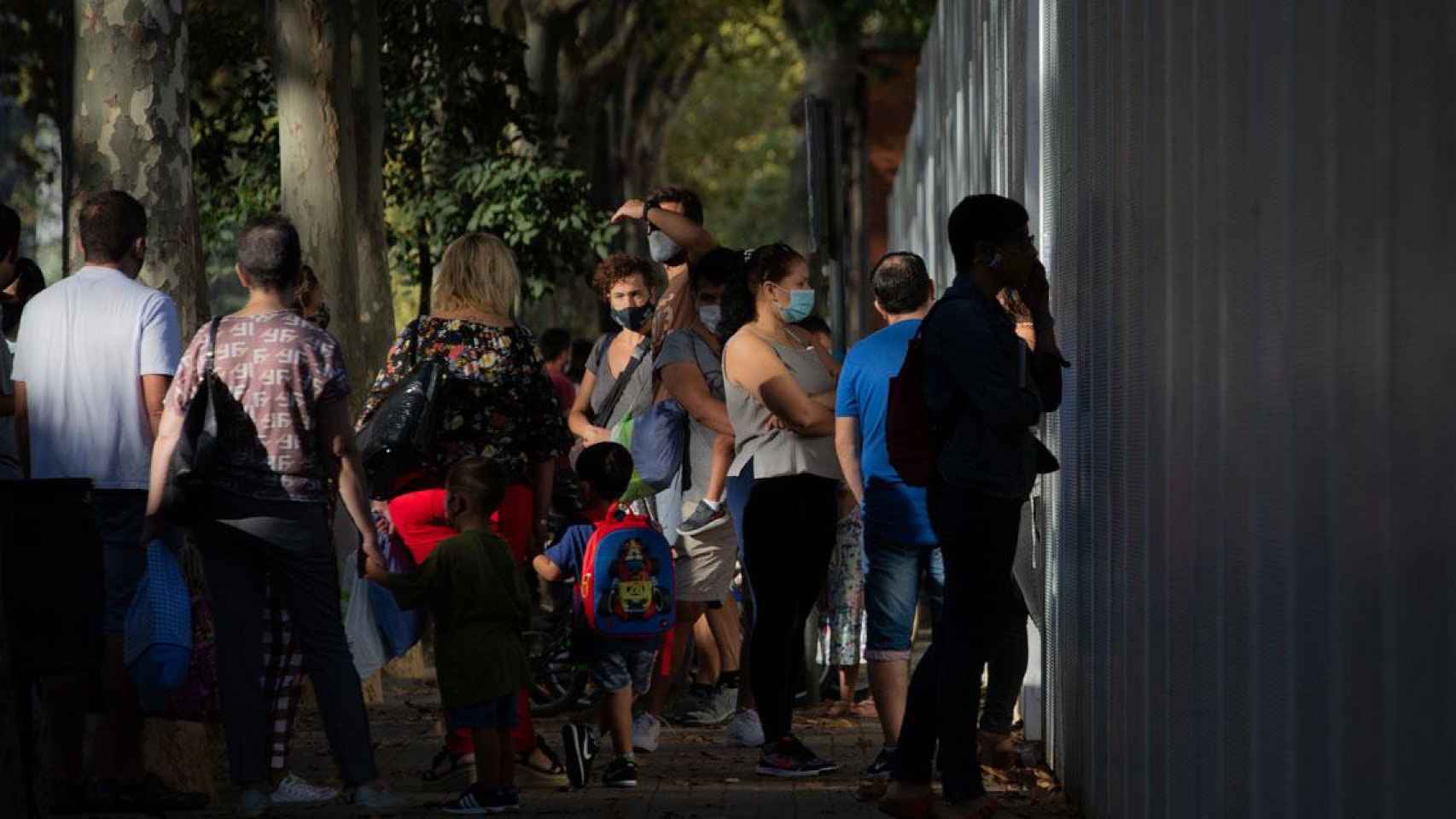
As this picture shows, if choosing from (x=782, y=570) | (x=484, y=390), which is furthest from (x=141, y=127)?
(x=782, y=570)

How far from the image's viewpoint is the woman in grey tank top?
9.32 meters

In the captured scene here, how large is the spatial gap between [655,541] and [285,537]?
1723mm

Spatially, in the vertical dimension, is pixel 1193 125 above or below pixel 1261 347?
above

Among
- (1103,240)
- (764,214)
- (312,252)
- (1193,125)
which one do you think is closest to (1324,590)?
(1193,125)

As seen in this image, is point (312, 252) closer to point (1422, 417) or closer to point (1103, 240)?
point (1103, 240)

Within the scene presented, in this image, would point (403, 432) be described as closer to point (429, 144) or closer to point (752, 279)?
point (752, 279)

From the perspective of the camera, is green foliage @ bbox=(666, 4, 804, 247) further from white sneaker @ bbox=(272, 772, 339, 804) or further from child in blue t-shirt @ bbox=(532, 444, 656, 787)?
white sneaker @ bbox=(272, 772, 339, 804)

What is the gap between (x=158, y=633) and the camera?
Result: 8.36 metres

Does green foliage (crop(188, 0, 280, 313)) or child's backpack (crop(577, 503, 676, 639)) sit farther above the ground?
green foliage (crop(188, 0, 280, 313))

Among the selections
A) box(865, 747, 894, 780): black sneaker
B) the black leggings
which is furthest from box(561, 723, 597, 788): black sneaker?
box(865, 747, 894, 780): black sneaker

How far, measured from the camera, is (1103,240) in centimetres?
762

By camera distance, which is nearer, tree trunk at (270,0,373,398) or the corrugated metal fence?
the corrugated metal fence

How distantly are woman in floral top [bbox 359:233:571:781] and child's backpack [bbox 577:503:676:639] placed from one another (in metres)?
0.42

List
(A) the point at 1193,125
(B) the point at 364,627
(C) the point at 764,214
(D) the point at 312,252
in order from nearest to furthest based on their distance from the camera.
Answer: (A) the point at 1193,125
(B) the point at 364,627
(D) the point at 312,252
(C) the point at 764,214
